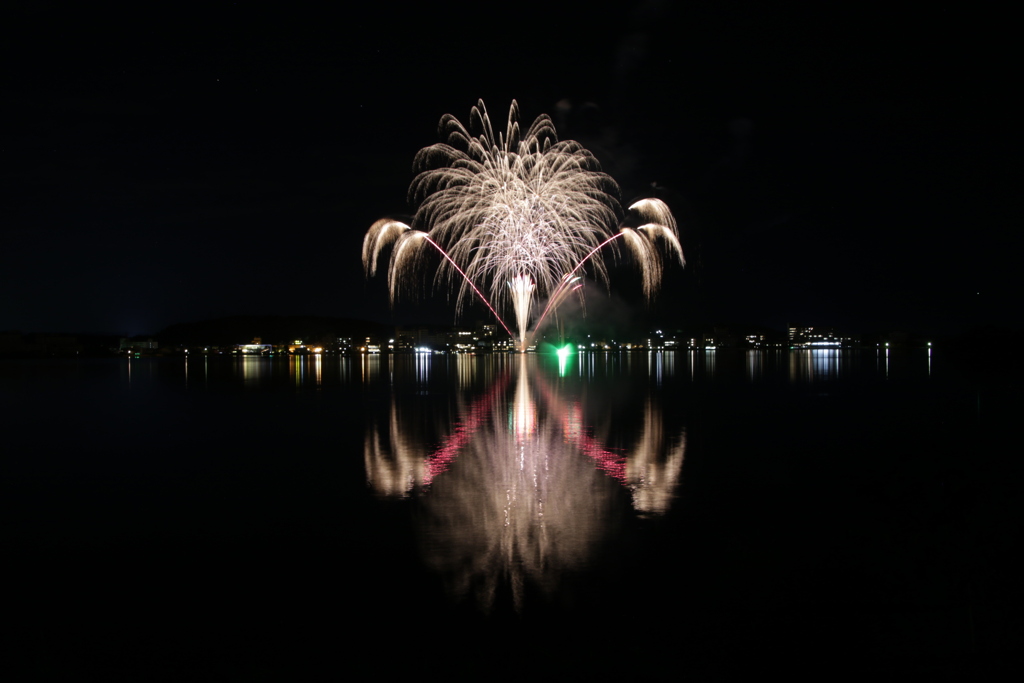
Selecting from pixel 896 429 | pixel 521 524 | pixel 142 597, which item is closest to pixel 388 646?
pixel 142 597

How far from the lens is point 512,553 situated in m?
4.56

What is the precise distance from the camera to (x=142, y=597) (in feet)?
12.9

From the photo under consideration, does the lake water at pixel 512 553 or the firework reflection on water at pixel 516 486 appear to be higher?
the firework reflection on water at pixel 516 486

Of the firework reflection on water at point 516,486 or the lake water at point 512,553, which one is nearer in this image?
the lake water at point 512,553

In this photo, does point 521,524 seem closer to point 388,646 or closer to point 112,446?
point 388,646

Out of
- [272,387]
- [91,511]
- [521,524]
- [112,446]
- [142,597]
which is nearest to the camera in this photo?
[142,597]

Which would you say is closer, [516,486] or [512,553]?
[512,553]

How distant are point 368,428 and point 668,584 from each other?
773cm

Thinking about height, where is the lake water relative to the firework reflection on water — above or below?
below

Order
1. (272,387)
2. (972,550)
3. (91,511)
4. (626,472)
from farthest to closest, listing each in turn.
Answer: (272,387), (626,472), (91,511), (972,550)

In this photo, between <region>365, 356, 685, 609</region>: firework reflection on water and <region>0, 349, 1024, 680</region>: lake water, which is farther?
<region>365, 356, 685, 609</region>: firework reflection on water

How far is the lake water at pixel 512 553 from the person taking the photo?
329 cm

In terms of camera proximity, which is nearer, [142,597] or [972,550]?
[142,597]

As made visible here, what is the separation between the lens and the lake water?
3.29 metres
